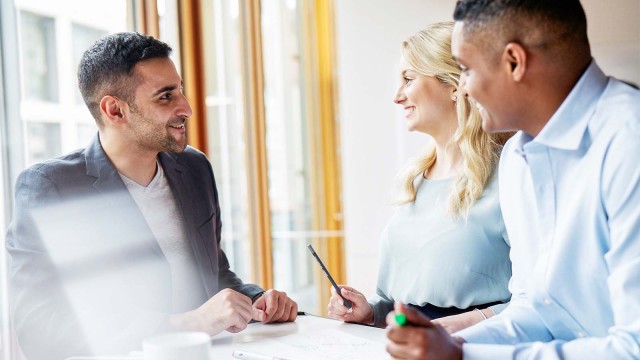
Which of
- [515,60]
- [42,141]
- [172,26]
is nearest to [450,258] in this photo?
[515,60]

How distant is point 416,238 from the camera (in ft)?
6.16

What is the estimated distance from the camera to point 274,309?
5.39ft

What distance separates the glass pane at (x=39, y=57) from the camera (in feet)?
7.20

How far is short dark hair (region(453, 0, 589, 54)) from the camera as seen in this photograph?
1.17m

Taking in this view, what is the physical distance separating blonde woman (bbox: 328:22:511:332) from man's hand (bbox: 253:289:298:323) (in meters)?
0.12

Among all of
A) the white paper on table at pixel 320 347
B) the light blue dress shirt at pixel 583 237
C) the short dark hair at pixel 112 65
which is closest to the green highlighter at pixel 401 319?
the light blue dress shirt at pixel 583 237

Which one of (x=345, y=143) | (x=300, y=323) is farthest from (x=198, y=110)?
(x=300, y=323)

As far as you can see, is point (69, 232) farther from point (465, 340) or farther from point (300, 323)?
point (465, 340)

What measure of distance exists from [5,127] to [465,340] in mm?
1633

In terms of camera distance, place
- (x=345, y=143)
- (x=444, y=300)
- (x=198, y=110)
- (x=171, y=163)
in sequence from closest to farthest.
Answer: (x=444, y=300) < (x=171, y=163) < (x=198, y=110) < (x=345, y=143)

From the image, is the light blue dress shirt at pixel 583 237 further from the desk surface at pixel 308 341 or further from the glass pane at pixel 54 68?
the glass pane at pixel 54 68

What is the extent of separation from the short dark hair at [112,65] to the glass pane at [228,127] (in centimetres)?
159

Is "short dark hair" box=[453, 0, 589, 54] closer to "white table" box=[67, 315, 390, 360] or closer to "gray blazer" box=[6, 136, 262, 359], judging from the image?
"white table" box=[67, 315, 390, 360]

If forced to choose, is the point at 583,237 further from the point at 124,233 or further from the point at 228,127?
the point at 228,127
